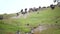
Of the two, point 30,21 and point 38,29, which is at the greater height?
point 30,21

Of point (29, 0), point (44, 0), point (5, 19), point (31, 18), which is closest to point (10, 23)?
point (5, 19)

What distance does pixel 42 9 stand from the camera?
1.84m

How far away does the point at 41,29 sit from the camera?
180 centimetres

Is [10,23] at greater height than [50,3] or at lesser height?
lesser

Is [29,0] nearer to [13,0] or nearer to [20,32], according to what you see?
[13,0]

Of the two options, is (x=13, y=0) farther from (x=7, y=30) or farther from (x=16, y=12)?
(x=7, y=30)

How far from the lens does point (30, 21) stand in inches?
72.7

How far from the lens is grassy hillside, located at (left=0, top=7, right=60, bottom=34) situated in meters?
1.82

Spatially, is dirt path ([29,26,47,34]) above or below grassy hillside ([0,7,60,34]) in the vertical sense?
below

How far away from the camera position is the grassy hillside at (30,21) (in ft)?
5.98

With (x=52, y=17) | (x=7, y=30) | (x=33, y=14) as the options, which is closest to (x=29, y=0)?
(x=33, y=14)

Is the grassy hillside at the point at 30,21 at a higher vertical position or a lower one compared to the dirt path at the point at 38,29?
higher

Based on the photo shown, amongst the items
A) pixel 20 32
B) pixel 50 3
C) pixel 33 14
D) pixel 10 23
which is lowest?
pixel 20 32

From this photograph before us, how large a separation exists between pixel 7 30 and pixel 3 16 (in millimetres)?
210
